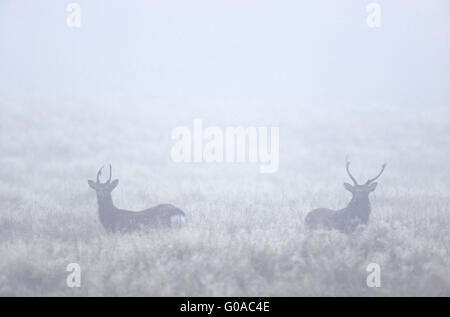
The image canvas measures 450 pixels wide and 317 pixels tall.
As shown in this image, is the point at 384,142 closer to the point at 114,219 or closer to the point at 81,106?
the point at 114,219

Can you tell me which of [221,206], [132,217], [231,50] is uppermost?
[231,50]

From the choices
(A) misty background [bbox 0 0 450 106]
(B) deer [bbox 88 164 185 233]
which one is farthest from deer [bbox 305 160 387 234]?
(A) misty background [bbox 0 0 450 106]

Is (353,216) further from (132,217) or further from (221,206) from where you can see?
(132,217)

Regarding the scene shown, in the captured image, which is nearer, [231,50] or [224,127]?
[224,127]

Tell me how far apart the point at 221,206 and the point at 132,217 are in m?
2.45

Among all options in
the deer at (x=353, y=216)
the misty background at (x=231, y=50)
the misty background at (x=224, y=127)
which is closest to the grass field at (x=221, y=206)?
the misty background at (x=224, y=127)

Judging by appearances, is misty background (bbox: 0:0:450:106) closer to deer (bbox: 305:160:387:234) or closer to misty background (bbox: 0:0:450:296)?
misty background (bbox: 0:0:450:296)

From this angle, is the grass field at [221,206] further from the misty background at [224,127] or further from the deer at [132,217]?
the deer at [132,217]

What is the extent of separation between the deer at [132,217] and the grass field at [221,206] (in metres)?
0.35

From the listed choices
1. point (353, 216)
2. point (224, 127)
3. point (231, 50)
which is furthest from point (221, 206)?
point (231, 50)

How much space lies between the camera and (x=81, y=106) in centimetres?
2516

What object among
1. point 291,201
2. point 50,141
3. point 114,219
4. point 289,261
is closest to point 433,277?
point 289,261

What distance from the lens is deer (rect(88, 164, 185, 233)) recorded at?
344 inches

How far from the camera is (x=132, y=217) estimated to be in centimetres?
893
